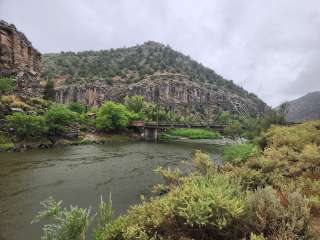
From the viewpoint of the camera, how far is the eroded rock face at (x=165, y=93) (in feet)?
349

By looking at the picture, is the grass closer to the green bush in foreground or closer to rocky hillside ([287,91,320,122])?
rocky hillside ([287,91,320,122])

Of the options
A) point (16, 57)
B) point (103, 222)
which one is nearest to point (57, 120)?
point (16, 57)

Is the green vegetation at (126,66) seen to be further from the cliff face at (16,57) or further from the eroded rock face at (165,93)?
the cliff face at (16,57)

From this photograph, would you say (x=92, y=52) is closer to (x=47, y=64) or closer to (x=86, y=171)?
(x=47, y=64)

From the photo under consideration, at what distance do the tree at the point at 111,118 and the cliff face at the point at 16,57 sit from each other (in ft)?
53.0

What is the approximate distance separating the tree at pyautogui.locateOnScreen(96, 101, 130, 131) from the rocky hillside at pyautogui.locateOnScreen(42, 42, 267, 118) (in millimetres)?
48547

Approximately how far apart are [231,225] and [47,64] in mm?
142290

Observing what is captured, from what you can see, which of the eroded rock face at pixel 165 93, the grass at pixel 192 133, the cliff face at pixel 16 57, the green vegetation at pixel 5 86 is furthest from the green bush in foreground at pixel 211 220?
the eroded rock face at pixel 165 93

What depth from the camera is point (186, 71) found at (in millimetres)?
167125

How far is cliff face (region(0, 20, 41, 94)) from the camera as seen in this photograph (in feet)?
155

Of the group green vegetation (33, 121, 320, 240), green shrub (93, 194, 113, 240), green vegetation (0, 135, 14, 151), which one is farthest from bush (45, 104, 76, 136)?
green vegetation (33, 121, 320, 240)

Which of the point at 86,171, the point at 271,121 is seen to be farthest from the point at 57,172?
the point at 271,121

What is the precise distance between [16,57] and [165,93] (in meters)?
95.5

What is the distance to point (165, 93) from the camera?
456 feet
